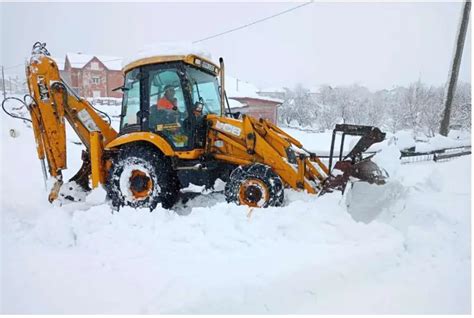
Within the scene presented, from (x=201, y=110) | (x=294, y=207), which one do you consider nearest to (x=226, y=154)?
(x=201, y=110)

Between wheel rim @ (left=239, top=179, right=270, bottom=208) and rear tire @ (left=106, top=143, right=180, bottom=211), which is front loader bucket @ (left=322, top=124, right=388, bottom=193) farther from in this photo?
rear tire @ (left=106, top=143, right=180, bottom=211)

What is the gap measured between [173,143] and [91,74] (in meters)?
32.9

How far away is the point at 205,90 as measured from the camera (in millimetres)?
5246

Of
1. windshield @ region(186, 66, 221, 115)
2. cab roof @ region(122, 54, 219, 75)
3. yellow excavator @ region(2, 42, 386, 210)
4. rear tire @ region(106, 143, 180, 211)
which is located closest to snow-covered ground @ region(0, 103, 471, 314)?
yellow excavator @ region(2, 42, 386, 210)

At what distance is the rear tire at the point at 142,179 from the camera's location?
4773mm

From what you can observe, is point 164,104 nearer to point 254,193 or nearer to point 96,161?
point 96,161

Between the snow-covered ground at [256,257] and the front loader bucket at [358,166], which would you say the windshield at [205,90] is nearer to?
the snow-covered ground at [256,257]

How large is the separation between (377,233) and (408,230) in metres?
0.29

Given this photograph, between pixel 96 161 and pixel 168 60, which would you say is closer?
pixel 168 60

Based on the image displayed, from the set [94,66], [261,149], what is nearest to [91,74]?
[94,66]

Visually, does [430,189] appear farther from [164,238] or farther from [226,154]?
[164,238]

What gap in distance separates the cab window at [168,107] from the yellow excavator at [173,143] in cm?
1

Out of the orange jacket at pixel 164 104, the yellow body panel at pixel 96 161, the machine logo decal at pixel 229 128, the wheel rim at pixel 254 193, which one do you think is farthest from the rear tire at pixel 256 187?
the yellow body panel at pixel 96 161

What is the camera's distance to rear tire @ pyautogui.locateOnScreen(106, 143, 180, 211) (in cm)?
477
